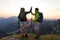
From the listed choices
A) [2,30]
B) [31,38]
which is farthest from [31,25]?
[2,30]

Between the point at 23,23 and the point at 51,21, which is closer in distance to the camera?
the point at 23,23

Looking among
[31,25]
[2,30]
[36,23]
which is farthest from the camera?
[2,30]

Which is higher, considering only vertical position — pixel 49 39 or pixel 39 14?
pixel 39 14

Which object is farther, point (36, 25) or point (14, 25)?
point (14, 25)

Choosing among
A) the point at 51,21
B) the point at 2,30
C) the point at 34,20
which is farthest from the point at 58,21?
the point at 34,20

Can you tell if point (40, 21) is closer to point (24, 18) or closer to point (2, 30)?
point (24, 18)

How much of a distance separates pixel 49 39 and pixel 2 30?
26.4 feet

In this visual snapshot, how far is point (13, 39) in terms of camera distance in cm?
2411

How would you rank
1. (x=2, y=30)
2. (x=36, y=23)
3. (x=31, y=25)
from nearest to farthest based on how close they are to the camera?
(x=36, y=23) < (x=31, y=25) < (x=2, y=30)

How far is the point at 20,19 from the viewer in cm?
2338

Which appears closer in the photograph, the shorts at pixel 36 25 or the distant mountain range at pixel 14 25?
the shorts at pixel 36 25

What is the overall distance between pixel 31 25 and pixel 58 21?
765cm

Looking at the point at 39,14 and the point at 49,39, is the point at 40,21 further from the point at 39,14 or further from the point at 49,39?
the point at 49,39

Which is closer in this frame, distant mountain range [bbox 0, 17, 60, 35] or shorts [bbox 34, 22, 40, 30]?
shorts [bbox 34, 22, 40, 30]
